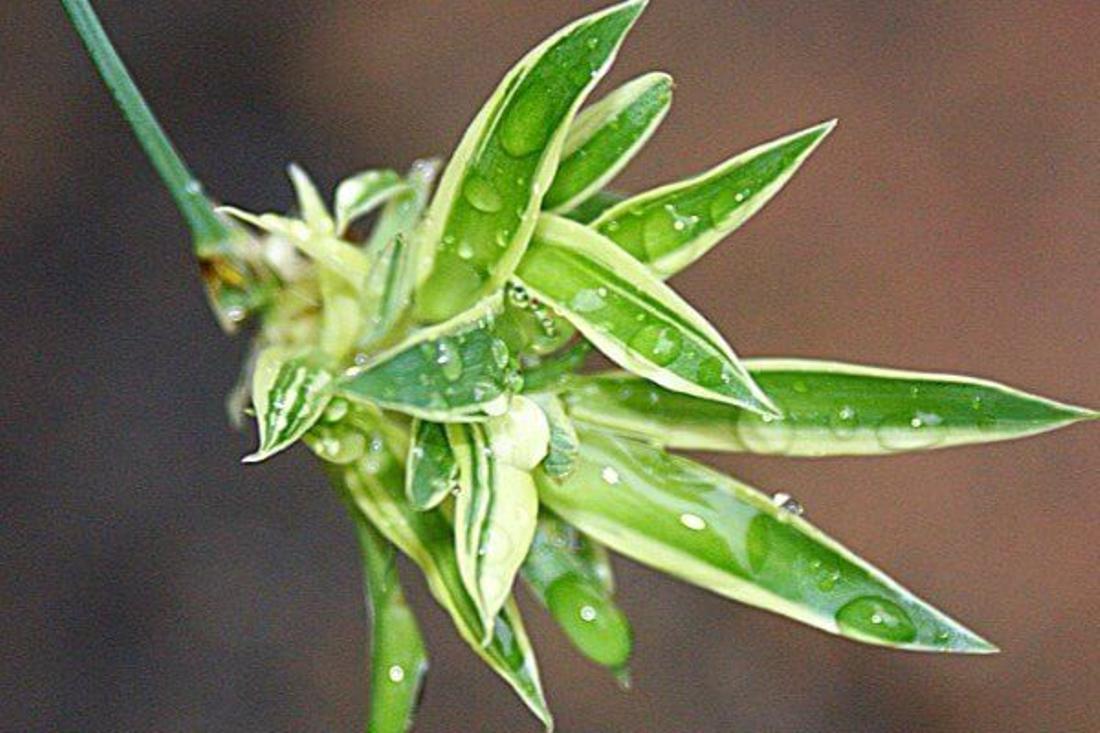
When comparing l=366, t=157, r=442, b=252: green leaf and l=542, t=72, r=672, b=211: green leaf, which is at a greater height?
l=366, t=157, r=442, b=252: green leaf

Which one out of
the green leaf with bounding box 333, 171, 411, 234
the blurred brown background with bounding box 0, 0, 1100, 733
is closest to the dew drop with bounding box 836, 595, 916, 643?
the green leaf with bounding box 333, 171, 411, 234

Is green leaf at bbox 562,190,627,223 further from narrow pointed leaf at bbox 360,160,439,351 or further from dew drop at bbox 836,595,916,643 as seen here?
dew drop at bbox 836,595,916,643

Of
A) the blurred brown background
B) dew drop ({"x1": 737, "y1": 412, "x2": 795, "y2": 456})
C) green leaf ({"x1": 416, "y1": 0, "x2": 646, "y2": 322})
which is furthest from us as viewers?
the blurred brown background

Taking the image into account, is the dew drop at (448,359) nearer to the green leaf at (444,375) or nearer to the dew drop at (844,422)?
the green leaf at (444,375)

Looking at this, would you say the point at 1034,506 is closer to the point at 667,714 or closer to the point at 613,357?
the point at 667,714

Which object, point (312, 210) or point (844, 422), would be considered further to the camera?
point (312, 210)

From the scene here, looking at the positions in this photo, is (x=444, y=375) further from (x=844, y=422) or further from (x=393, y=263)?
(x=844, y=422)

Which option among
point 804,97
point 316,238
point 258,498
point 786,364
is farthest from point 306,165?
point 786,364

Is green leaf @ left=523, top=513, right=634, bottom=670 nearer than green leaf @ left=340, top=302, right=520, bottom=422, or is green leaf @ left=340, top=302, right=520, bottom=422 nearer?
green leaf @ left=340, top=302, right=520, bottom=422

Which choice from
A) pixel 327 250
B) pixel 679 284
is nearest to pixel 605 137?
pixel 327 250
